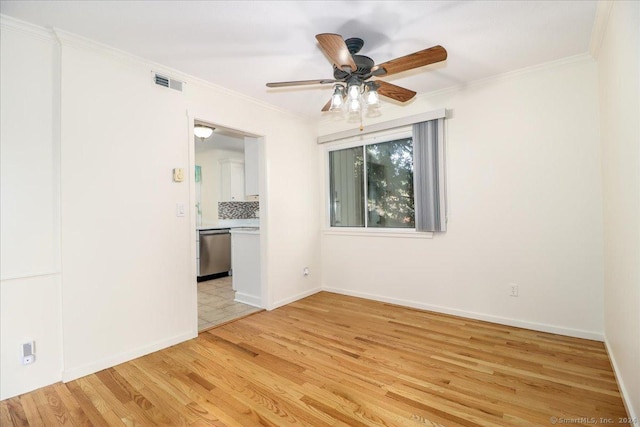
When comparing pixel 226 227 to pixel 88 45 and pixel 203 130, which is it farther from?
pixel 88 45

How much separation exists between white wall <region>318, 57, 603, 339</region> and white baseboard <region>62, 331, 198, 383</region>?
8.57 feet

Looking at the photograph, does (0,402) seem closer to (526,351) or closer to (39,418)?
(39,418)

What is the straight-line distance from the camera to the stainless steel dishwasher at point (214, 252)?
5.37 metres

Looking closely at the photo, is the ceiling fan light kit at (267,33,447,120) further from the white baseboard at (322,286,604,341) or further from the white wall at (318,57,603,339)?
the white baseboard at (322,286,604,341)

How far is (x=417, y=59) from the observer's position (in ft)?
6.44

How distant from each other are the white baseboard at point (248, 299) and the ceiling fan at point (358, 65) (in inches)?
105

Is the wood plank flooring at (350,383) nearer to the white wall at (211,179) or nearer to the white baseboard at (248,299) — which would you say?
the white baseboard at (248,299)

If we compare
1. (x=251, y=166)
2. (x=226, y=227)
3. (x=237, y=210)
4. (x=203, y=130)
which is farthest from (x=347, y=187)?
(x=237, y=210)

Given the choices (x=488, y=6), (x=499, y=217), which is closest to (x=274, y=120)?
(x=488, y=6)

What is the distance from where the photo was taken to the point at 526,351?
250 centimetres

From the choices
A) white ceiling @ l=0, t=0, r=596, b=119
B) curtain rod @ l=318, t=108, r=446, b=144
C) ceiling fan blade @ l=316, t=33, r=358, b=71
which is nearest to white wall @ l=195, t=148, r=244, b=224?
curtain rod @ l=318, t=108, r=446, b=144

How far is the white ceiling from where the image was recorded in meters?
1.96

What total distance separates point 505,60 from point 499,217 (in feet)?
4.93

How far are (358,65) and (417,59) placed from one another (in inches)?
15.5
